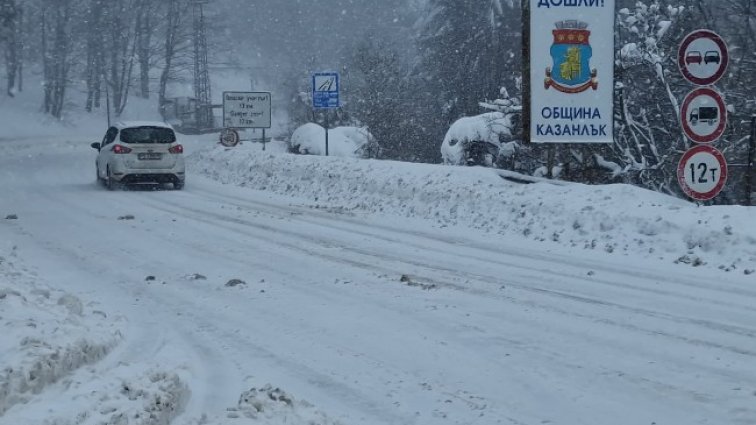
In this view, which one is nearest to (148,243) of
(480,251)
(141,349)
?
(480,251)

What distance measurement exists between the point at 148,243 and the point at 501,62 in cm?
2606

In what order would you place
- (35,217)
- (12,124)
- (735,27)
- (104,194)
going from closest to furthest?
(35,217) → (104,194) → (735,27) → (12,124)

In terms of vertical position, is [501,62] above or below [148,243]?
above

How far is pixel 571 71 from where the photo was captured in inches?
623

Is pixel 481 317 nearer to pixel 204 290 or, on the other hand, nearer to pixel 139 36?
pixel 204 290

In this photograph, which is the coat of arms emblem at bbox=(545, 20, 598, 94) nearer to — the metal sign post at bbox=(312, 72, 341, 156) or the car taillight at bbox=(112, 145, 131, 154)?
the metal sign post at bbox=(312, 72, 341, 156)

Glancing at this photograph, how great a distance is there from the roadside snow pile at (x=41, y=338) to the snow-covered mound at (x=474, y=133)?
13.1 metres

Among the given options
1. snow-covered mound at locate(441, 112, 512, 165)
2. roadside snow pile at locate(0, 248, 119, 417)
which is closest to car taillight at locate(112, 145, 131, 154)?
snow-covered mound at locate(441, 112, 512, 165)

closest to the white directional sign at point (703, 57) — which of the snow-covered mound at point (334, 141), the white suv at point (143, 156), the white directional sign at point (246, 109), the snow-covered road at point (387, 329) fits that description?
the snow-covered road at point (387, 329)

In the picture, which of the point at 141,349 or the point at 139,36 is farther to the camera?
the point at 139,36

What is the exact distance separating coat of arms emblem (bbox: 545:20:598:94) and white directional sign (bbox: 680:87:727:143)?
501cm

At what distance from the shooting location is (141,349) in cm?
643

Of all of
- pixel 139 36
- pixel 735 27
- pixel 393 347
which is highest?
pixel 139 36

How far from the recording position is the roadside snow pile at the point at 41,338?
4.95 m
